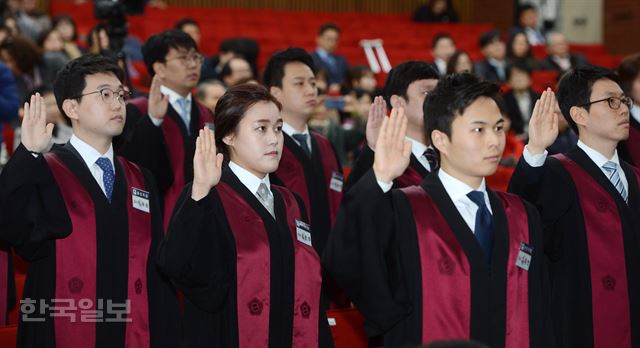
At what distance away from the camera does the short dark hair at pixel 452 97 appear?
2.96 m

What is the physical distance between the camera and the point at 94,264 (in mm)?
3328

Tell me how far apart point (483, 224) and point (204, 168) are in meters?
0.83

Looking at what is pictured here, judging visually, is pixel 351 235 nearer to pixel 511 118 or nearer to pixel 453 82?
pixel 453 82

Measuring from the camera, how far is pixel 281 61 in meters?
4.64

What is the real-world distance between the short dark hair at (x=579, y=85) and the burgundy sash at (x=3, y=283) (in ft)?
7.34

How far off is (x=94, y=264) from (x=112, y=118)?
0.53m

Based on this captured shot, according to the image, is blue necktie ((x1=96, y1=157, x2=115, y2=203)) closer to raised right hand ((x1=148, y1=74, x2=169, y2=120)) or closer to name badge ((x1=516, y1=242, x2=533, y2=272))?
raised right hand ((x1=148, y1=74, x2=169, y2=120))

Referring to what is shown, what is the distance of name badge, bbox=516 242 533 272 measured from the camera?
2922 mm

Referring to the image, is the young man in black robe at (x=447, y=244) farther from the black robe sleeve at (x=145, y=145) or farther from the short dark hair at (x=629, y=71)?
the short dark hair at (x=629, y=71)

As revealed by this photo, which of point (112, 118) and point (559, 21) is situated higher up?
point (559, 21)

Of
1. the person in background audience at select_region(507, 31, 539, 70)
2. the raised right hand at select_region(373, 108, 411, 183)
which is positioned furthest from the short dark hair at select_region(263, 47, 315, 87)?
the person in background audience at select_region(507, 31, 539, 70)

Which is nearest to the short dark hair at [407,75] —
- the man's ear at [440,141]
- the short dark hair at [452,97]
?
the short dark hair at [452,97]

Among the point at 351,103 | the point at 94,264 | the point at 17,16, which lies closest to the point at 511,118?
the point at 351,103

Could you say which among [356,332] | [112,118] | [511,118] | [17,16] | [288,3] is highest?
[288,3]
